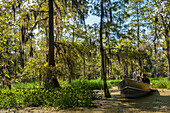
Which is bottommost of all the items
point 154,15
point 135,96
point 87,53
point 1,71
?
point 135,96

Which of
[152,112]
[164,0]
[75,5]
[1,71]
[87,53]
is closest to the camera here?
[152,112]

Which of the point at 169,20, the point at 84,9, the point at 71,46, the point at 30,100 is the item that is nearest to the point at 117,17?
the point at 84,9

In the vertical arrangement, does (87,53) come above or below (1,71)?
above

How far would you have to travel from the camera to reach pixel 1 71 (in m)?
10.2

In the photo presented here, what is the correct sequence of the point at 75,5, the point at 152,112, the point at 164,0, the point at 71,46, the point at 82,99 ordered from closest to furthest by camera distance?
1. the point at 152,112
2. the point at 82,99
3. the point at 75,5
4. the point at 71,46
5. the point at 164,0

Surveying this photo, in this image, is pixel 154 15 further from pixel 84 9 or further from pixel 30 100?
pixel 30 100

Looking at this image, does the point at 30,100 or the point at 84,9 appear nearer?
the point at 30,100

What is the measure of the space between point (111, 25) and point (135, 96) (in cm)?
552

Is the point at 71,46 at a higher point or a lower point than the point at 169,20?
lower

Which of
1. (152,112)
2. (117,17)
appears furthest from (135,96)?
(117,17)

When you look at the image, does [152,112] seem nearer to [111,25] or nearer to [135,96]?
[135,96]

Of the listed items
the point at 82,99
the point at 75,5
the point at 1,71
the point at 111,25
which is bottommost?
the point at 82,99

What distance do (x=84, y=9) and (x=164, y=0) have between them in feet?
33.7

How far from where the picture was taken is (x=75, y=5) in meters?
10.9
